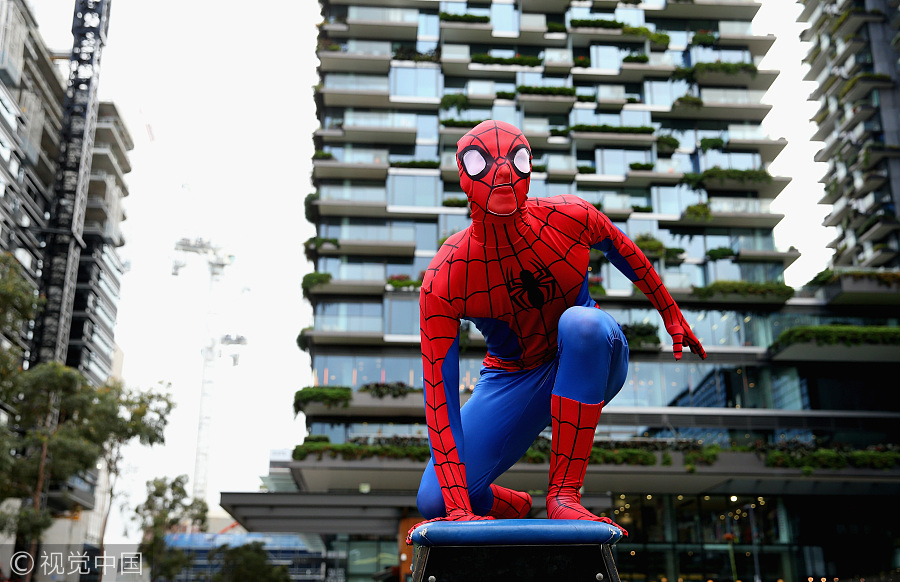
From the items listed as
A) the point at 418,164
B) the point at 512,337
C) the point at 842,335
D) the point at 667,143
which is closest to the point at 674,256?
the point at 667,143

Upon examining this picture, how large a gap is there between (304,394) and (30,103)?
1012 inches

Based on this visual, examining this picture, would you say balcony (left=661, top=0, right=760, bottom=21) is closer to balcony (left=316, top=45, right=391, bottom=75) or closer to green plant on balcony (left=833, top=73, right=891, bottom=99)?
green plant on balcony (left=833, top=73, right=891, bottom=99)

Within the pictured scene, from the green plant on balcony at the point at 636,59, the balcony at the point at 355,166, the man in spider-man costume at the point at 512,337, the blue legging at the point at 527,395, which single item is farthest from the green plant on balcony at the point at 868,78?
the blue legging at the point at 527,395

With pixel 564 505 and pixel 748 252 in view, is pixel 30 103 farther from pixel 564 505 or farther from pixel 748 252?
pixel 564 505

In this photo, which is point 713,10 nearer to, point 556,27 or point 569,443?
point 556,27

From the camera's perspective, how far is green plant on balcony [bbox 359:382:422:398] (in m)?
32.5

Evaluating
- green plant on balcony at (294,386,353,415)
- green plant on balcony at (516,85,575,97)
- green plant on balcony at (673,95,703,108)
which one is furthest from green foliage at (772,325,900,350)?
green plant on balcony at (294,386,353,415)

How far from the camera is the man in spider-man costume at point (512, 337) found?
3736 millimetres

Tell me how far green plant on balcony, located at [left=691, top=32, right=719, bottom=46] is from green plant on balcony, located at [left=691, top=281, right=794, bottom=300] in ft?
43.7

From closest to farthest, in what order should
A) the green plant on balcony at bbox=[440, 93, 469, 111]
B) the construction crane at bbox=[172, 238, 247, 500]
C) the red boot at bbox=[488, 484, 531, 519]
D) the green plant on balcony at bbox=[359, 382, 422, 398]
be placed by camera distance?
the red boot at bbox=[488, 484, 531, 519] → the green plant on balcony at bbox=[359, 382, 422, 398] → the green plant on balcony at bbox=[440, 93, 469, 111] → the construction crane at bbox=[172, 238, 247, 500]

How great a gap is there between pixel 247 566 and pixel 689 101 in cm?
2851

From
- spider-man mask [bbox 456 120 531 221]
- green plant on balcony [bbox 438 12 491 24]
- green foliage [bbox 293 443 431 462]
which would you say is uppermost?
green plant on balcony [bbox 438 12 491 24]

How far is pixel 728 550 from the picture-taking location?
30.7m

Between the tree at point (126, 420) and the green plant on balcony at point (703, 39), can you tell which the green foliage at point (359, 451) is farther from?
the green plant on balcony at point (703, 39)
